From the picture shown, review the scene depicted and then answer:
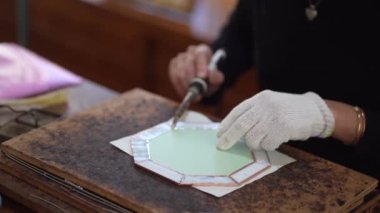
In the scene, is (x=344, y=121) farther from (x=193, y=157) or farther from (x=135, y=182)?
(x=135, y=182)

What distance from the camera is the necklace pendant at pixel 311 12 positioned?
1086mm

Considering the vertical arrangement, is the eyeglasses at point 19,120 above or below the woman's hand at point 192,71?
below

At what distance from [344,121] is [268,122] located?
5.3 inches

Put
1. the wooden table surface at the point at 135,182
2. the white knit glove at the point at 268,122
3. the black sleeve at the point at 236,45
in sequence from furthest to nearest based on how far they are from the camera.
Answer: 1. the black sleeve at the point at 236,45
2. the white knit glove at the point at 268,122
3. the wooden table surface at the point at 135,182

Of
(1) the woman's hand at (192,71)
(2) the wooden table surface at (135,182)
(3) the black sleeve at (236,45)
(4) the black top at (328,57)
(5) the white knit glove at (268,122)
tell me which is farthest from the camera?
(3) the black sleeve at (236,45)

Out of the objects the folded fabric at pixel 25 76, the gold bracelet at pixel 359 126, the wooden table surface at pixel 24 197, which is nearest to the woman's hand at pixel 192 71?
the folded fabric at pixel 25 76

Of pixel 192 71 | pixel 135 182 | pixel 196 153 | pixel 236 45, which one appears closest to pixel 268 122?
pixel 196 153

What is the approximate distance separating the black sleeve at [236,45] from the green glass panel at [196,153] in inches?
14.3

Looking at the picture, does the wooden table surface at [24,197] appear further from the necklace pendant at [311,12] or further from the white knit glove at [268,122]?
the necklace pendant at [311,12]

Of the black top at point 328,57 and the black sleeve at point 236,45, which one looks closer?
the black top at point 328,57

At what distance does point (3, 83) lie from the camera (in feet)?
3.73

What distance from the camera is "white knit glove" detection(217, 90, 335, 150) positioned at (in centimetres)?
89

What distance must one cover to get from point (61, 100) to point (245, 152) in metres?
0.42

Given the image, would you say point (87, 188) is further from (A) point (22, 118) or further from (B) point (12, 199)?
(A) point (22, 118)
